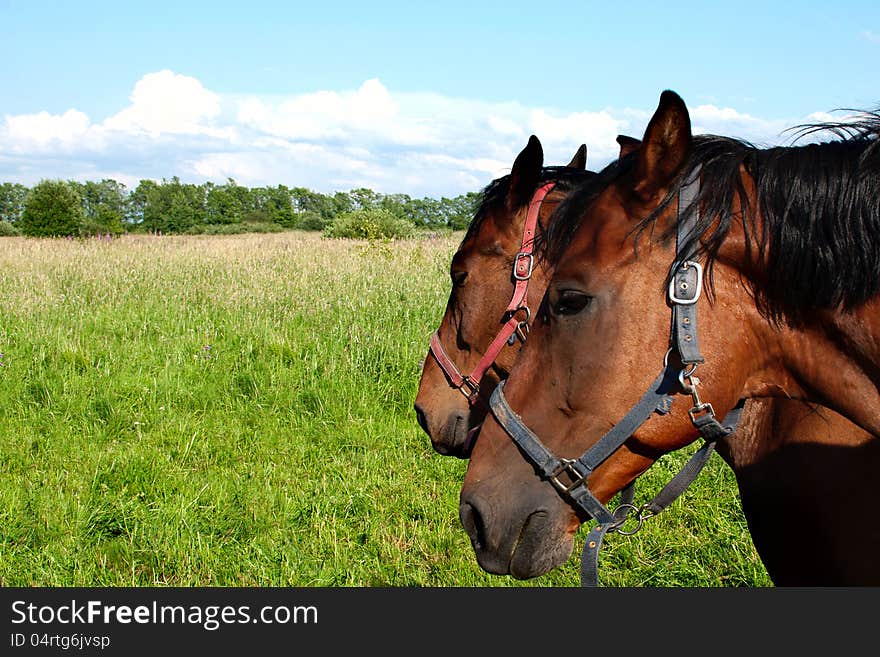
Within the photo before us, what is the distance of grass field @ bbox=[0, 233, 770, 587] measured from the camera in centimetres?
353

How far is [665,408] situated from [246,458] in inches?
152

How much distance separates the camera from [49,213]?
20.4 m

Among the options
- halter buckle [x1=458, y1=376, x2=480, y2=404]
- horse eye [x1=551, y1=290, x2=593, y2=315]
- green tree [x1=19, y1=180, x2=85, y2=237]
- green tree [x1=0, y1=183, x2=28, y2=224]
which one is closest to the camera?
horse eye [x1=551, y1=290, x2=593, y2=315]

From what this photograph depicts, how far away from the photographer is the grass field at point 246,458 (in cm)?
353

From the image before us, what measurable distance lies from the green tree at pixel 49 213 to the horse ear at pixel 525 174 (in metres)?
20.9

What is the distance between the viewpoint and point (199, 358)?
6668 millimetres

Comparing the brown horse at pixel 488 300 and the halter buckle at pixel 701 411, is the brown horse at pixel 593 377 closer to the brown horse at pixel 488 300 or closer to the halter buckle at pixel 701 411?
the halter buckle at pixel 701 411

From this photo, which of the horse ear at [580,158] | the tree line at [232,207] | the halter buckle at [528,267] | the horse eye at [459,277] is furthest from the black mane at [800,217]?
the tree line at [232,207]

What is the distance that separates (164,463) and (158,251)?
9.44 metres

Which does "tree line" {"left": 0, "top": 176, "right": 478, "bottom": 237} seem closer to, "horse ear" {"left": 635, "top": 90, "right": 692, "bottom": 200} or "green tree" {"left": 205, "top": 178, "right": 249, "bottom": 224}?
"green tree" {"left": 205, "top": 178, "right": 249, "bottom": 224}

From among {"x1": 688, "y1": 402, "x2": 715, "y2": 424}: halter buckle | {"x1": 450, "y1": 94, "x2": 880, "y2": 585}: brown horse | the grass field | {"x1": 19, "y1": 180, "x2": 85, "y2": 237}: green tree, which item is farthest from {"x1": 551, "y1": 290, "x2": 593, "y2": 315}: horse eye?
{"x1": 19, "y1": 180, "x2": 85, "y2": 237}: green tree

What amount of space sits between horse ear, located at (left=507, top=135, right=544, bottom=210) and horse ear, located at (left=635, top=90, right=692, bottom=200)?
135 centimetres

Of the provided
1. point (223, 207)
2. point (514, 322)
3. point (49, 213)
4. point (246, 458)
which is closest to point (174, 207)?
point (223, 207)

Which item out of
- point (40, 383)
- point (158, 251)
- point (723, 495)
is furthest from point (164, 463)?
point (158, 251)
